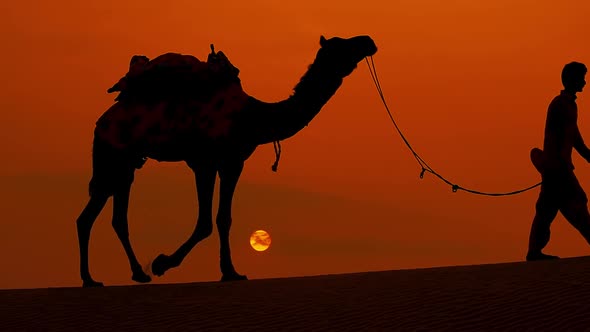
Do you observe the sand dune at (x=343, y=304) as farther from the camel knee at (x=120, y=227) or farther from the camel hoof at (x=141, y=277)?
the camel knee at (x=120, y=227)

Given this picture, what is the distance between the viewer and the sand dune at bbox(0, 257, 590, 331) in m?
9.55

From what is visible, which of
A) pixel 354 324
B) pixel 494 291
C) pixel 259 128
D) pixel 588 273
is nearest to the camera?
pixel 354 324

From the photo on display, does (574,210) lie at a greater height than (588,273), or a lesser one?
greater

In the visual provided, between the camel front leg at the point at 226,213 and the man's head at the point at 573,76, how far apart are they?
395 centimetres

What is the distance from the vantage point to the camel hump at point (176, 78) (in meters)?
14.1

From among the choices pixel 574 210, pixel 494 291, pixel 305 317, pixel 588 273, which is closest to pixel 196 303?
pixel 305 317

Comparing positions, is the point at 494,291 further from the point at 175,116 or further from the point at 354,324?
the point at 175,116

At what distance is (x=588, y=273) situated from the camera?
1153 centimetres

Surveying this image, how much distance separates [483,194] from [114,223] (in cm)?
439

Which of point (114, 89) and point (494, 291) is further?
point (114, 89)

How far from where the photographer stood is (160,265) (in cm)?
1383

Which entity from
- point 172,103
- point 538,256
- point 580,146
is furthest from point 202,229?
point 580,146

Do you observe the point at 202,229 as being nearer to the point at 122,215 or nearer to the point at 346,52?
the point at 122,215

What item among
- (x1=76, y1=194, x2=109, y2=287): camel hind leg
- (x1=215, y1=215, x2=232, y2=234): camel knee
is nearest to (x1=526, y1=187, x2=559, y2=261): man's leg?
(x1=215, y1=215, x2=232, y2=234): camel knee
